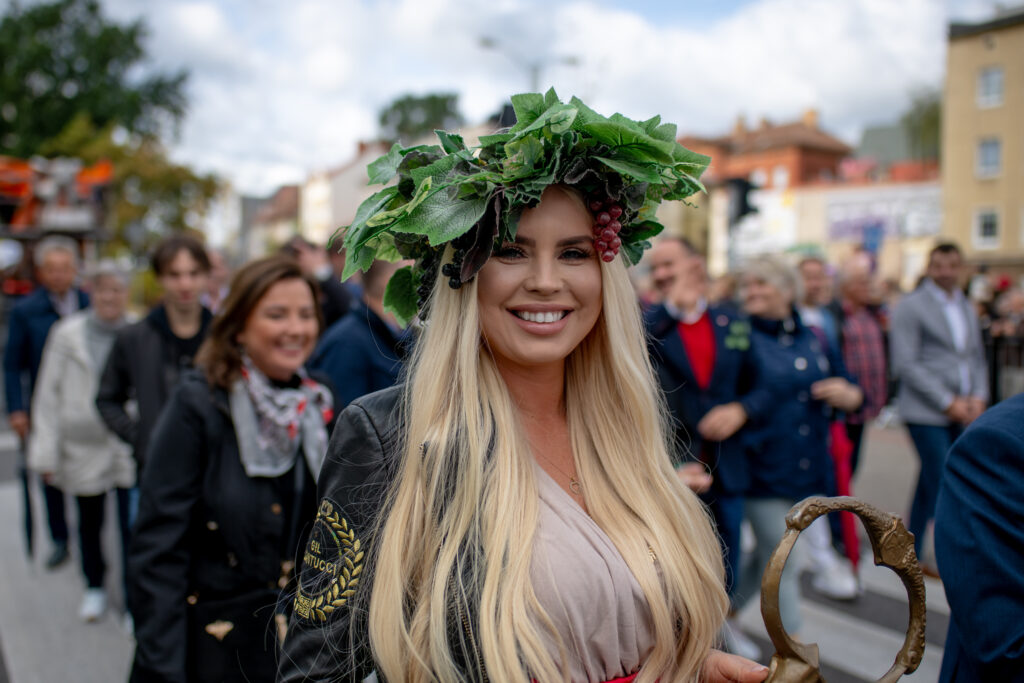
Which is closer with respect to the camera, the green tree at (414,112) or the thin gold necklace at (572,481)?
the thin gold necklace at (572,481)

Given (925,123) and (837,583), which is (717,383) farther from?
(925,123)

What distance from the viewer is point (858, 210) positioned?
4028cm

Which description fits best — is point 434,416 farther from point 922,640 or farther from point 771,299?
point 771,299

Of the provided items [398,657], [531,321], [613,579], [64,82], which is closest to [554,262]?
[531,321]

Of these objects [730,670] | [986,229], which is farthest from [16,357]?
[986,229]

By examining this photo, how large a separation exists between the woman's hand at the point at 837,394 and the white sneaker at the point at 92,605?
426cm

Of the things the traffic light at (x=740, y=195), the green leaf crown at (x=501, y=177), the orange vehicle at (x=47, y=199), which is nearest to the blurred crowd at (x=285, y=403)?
the green leaf crown at (x=501, y=177)

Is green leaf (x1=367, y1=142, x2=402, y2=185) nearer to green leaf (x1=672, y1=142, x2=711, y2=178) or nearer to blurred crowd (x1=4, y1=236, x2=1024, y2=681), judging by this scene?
blurred crowd (x1=4, y1=236, x2=1024, y2=681)

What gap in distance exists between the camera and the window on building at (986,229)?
1293 inches

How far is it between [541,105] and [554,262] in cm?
32

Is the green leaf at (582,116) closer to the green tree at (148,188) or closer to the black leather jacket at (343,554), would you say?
the black leather jacket at (343,554)

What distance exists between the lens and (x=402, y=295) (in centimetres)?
191

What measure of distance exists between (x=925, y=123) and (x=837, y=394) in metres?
50.3

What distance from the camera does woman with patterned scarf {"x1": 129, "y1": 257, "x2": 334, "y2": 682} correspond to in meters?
→ 2.22
